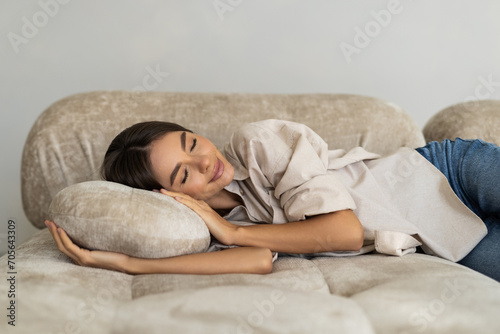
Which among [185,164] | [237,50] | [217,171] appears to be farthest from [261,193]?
[237,50]

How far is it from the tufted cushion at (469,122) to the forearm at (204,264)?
118 centimetres

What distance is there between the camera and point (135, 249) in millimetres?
1316

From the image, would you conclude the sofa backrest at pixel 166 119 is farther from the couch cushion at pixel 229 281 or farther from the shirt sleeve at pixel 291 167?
the couch cushion at pixel 229 281

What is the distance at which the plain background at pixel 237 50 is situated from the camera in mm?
2551

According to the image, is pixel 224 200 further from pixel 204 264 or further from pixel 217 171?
pixel 204 264

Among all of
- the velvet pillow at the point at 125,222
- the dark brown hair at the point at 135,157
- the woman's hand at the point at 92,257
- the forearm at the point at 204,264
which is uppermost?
the dark brown hair at the point at 135,157

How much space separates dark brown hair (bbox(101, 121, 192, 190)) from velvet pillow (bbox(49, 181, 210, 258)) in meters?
0.12

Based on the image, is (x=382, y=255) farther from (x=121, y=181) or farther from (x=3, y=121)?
(x=3, y=121)

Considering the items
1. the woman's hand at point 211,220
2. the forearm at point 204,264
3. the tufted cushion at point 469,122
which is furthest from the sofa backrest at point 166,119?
the forearm at point 204,264

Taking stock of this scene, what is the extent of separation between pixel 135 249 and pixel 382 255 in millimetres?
745

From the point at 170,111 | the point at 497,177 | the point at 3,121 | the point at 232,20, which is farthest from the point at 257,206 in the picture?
the point at 3,121

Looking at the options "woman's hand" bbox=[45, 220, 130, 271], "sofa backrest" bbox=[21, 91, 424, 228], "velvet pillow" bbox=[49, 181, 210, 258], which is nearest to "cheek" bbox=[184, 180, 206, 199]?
"velvet pillow" bbox=[49, 181, 210, 258]

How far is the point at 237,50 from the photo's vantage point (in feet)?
8.64

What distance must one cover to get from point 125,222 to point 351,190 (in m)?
0.71
